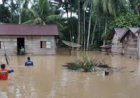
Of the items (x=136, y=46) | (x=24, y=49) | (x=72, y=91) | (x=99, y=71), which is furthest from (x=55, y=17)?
(x=72, y=91)

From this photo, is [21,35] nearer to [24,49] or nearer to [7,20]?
[24,49]

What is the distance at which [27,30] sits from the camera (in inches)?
1444

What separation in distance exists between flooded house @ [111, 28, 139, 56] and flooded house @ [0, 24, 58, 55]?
7439mm

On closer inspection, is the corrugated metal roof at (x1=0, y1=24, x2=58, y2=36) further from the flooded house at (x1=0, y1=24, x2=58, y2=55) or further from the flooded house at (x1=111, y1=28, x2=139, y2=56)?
the flooded house at (x1=111, y1=28, x2=139, y2=56)

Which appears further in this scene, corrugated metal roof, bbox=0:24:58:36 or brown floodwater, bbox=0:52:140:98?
corrugated metal roof, bbox=0:24:58:36

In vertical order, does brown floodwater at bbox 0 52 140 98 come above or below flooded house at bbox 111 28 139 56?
below

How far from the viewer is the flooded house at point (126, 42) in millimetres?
33062

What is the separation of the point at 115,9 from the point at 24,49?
46.1 feet

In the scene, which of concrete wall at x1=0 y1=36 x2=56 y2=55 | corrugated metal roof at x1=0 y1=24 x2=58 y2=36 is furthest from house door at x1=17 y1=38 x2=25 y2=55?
corrugated metal roof at x1=0 y1=24 x2=58 y2=36

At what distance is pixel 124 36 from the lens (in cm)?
3666

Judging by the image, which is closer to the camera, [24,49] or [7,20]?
[24,49]

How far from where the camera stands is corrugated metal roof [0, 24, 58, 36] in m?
36.0

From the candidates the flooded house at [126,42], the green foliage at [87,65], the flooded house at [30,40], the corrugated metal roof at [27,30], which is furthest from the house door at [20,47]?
the green foliage at [87,65]

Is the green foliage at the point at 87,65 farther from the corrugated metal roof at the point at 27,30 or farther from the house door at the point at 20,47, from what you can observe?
the corrugated metal roof at the point at 27,30
